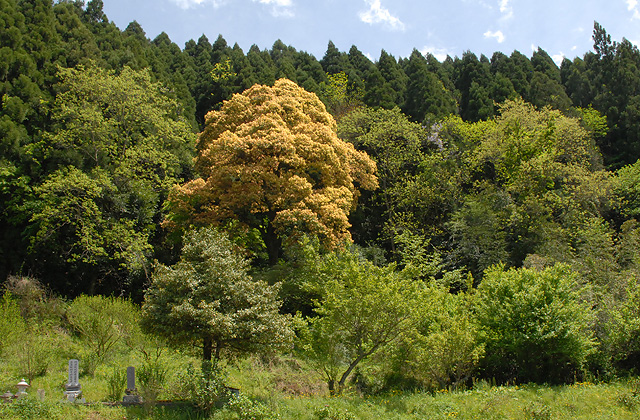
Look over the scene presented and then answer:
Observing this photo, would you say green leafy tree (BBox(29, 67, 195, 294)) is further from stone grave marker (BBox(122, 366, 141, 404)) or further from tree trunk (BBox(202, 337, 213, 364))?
tree trunk (BBox(202, 337, 213, 364))

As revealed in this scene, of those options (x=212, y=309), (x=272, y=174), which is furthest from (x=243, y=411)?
(x=272, y=174)

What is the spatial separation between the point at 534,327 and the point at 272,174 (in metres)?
9.89

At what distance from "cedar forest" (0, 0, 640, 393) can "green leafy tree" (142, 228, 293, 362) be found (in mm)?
50

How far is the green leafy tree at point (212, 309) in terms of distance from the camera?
10.4m

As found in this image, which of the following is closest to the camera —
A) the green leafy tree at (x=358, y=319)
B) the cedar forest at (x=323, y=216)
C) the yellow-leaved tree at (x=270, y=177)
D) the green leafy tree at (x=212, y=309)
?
the green leafy tree at (x=212, y=309)

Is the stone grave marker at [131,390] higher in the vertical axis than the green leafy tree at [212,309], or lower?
lower

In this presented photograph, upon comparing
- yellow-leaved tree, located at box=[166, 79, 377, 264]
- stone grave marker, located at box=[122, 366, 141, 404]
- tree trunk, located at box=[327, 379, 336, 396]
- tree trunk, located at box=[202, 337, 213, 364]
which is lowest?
tree trunk, located at box=[327, 379, 336, 396]

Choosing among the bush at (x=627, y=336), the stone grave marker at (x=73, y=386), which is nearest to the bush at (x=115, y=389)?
the stone grave marker at (x=73, y=386)

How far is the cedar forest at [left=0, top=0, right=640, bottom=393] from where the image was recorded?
12.3 m

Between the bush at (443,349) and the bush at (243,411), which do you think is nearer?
the bush at (243,411)

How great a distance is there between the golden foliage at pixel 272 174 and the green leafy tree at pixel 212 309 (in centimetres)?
594

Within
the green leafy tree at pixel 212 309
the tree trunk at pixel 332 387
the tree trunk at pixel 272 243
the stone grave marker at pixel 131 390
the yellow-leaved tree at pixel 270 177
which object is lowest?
the tree trunk at pixel 332 387

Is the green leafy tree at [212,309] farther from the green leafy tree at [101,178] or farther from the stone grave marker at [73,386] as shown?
the green leafy tree at [101,178]

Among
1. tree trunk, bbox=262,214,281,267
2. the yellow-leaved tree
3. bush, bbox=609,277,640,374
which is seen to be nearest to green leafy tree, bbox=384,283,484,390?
bush, bbox=609,277,640,374
